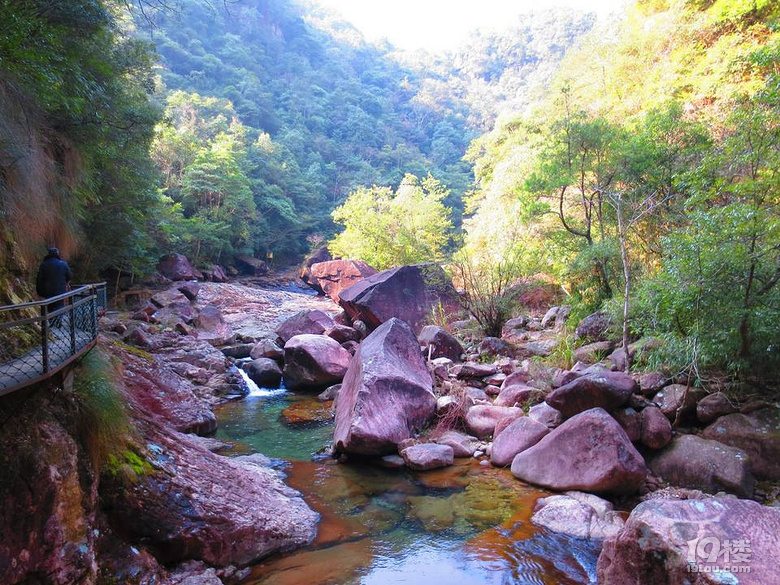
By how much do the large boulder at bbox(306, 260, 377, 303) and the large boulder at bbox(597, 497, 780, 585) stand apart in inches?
727

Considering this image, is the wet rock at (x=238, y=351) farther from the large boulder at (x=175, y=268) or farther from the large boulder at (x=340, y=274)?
the large boulder at (x=175, y=268)

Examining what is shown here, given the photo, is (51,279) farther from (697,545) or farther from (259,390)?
(697,545)

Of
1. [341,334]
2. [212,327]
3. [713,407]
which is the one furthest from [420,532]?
[212,327]

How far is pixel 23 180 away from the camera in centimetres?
754

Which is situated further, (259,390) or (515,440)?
(259,390)

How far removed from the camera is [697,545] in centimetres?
336

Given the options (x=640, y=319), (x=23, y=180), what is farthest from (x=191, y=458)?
(x=640, y=319)

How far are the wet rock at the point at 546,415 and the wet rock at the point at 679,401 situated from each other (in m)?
1.37

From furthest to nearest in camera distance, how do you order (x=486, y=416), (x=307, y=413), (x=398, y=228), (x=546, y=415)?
(x=398, y=228) → (x=307, y=413) → (x=486, y=416) → (x=546, y=415)

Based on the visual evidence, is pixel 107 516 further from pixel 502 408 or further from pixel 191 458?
pixel 502 408

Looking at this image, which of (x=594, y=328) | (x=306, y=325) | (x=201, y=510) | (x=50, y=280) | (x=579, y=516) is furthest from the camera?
(x=306, y=325)

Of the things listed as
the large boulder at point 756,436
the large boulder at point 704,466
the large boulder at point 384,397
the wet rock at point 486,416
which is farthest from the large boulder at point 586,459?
the large boulder at point 384,397

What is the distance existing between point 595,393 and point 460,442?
87.9 inches

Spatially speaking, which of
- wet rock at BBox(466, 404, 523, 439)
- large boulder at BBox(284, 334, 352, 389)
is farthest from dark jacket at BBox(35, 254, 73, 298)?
wet rock at BBox(466, 404, 523, 439)
